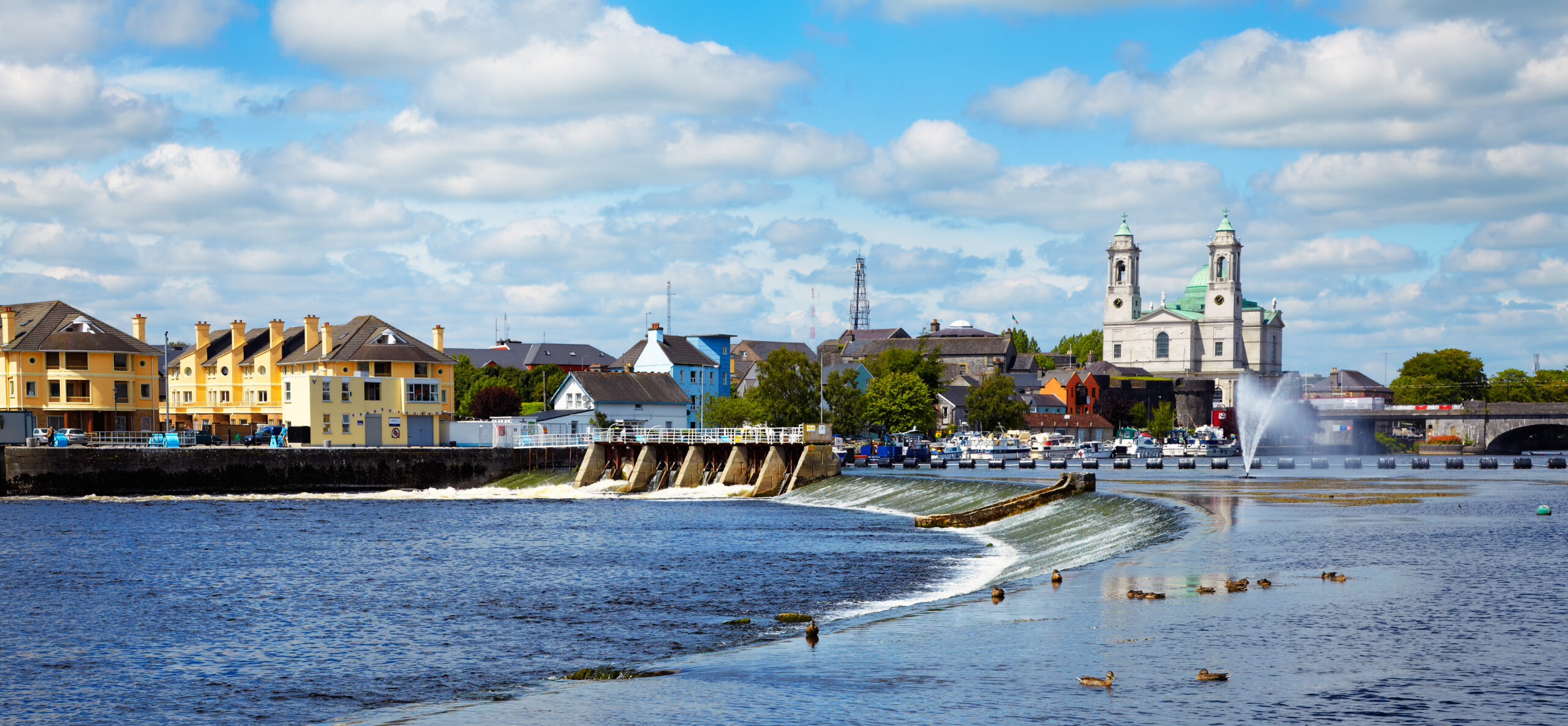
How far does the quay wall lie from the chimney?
26.1 meters

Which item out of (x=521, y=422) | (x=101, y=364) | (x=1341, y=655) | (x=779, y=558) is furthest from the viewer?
(x=521, y=422)

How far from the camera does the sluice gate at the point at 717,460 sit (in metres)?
88.1

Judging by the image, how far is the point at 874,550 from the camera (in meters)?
49.6

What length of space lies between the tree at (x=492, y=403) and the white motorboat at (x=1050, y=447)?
225 ft

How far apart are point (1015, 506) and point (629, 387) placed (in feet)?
290

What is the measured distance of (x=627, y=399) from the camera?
459 ft

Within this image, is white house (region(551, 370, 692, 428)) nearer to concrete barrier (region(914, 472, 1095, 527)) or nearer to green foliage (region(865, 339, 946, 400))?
green foliage (region(865, 339, 946, 400))

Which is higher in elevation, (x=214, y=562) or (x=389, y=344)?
(x=389, y=344)

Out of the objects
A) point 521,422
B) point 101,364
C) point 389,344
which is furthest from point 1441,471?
point 101,364

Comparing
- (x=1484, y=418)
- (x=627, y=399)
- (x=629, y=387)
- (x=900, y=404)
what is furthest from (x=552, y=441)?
(x=1484, y=418)

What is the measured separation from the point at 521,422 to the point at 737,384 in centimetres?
7576

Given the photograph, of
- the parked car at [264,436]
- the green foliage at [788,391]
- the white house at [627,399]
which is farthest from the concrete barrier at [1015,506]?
the white house at [627,399]

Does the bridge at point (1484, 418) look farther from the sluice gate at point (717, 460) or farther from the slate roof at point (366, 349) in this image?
the slate roof at point (366, 349)

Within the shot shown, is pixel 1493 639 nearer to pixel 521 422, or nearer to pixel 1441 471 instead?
pixel 1441 471
